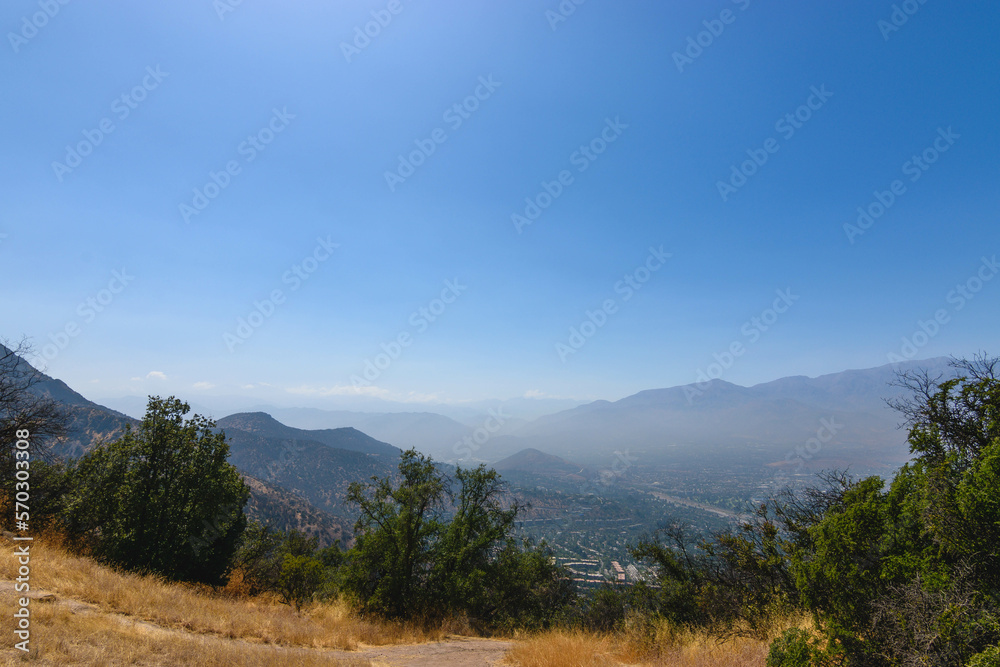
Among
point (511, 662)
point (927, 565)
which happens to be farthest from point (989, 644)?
point (511, 662)

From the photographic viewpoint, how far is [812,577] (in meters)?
5.36

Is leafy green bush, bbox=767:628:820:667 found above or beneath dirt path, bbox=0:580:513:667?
above

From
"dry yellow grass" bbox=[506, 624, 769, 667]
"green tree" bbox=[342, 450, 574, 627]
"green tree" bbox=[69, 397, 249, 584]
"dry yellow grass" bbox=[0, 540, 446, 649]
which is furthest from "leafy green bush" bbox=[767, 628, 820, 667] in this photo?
"green tree" bbox=[69, 397, 249, 584]

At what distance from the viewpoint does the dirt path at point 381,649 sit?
7481 mm

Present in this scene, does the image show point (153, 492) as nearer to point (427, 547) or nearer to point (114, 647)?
point (427, 547)

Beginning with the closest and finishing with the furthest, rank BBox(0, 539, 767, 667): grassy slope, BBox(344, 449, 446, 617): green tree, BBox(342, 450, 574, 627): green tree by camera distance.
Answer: BBox(0, 539, 767, 667): grassy slope < BBox(344, 449, 446, 617): green tree < BBox(342, 450, 574, 627): green tree

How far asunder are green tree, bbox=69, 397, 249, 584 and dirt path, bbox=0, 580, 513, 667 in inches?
287

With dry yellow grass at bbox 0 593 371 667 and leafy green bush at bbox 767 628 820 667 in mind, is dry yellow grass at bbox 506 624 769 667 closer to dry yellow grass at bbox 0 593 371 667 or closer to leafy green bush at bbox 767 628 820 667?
leafy green bush at bbox 767 628 820 667

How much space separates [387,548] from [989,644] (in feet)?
56.8

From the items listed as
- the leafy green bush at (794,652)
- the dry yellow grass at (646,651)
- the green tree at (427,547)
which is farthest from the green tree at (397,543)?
the leafy green bush at (794,652)

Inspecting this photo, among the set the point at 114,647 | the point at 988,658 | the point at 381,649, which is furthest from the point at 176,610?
the point at 988,658

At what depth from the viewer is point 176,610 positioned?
871 centimetres

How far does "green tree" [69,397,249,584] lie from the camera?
46.9ft

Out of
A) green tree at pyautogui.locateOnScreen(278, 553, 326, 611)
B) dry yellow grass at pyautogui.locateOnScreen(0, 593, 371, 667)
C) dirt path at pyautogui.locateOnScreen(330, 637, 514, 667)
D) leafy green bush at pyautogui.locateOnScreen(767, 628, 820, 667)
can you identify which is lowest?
green tree at pyautogui.locateOnScreen(278, 553, 326, 611)
